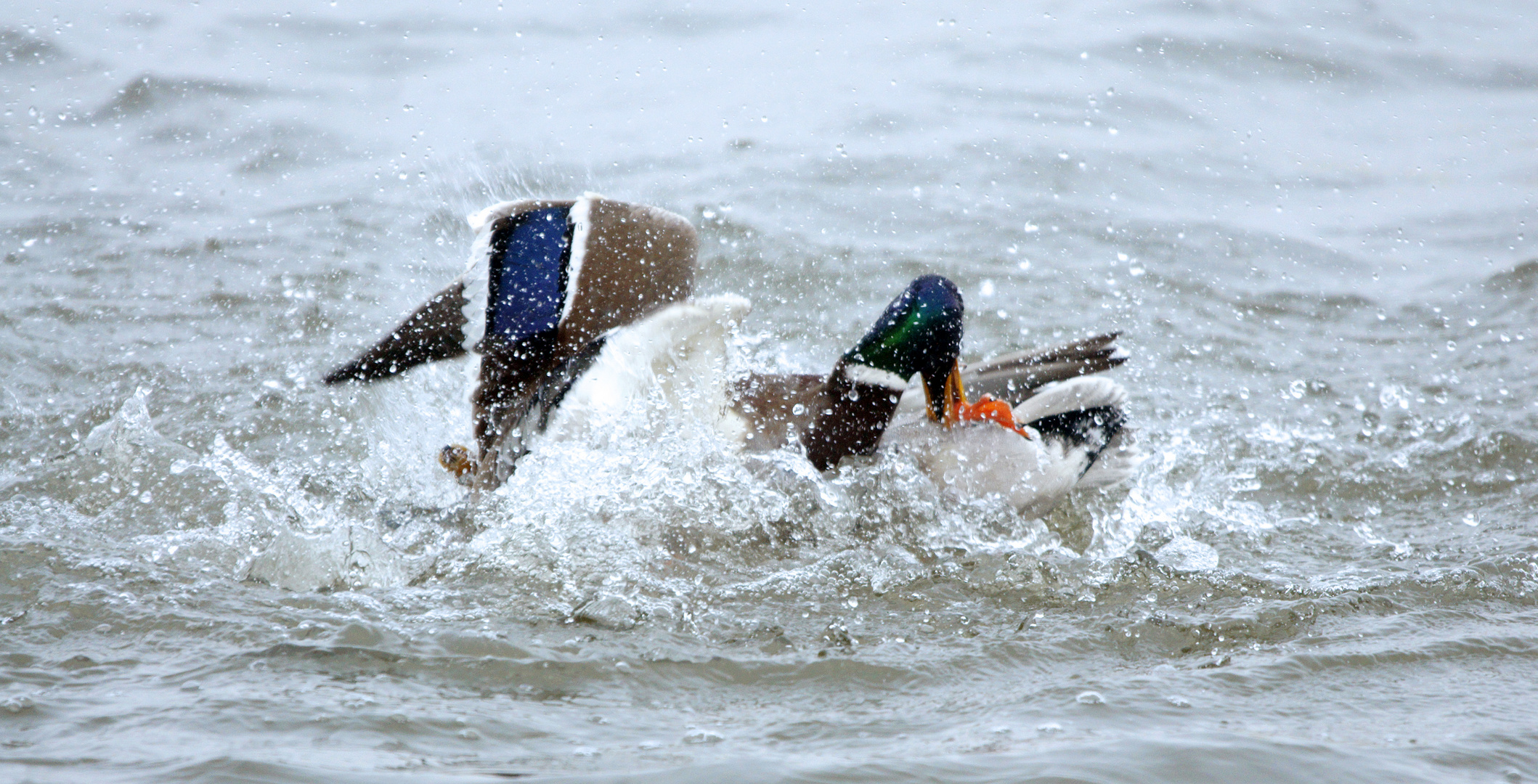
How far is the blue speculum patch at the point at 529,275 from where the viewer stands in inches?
126

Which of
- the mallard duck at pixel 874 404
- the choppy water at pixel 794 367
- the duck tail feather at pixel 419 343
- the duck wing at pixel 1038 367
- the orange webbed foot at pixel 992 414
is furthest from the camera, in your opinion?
the duck wing at pixel 1038 367

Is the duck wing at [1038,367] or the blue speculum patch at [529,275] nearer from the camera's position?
the blue speculum patch at [529,275]

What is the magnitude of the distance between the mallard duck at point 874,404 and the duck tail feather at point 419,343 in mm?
286

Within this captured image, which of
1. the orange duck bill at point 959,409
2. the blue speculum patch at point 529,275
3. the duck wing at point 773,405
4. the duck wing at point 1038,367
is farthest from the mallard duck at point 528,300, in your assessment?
the duck wing at point 1038,367

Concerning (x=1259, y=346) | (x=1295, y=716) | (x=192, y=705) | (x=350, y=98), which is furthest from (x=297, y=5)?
(x=1295, y=716)

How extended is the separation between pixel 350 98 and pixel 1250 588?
20.1ft

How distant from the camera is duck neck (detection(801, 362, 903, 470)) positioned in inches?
131

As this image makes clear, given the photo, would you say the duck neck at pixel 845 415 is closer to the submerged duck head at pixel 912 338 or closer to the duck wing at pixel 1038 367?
the submerged duck head at pixel 912 338

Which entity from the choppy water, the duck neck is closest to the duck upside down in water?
the duck neck

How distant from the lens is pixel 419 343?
3.32m

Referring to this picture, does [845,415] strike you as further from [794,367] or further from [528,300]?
[794,367]

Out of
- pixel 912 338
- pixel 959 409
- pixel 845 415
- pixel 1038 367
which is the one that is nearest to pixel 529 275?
pixel 845 415

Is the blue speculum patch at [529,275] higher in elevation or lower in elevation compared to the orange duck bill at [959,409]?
higher

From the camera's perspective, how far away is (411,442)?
3824mm
